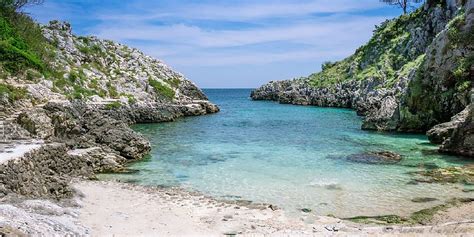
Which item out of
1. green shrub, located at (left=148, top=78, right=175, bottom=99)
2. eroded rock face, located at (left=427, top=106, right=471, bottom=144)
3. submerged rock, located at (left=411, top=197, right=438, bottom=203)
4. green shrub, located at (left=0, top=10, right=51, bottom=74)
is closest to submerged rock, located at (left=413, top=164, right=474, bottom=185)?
submerged rock, located at (left=411, top=197, right=438, bottom=203)

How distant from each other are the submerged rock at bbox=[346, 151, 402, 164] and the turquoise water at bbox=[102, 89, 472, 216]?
71cm

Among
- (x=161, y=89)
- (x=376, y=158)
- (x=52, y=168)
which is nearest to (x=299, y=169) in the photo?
(x=376, y=158)

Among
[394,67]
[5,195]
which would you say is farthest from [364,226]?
[394,67]

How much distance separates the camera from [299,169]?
2297 cm

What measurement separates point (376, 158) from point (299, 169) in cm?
564

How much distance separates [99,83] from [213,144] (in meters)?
23.5

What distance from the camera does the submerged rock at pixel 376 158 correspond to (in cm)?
2472

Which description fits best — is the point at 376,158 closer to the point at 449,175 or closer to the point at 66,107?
the point at 449,175

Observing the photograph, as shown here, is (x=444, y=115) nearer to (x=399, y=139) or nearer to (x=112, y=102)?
(x=399, y=139)

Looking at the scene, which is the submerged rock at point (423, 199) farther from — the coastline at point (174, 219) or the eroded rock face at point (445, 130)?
the eroded rock face at point (445, 130)

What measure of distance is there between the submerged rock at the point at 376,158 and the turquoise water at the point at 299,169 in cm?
71

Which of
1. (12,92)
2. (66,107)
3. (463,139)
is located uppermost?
(12,92)

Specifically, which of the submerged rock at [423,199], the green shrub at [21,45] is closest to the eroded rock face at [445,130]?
the submerged rock at [423,199]

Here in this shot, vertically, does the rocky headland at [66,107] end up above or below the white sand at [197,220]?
above
